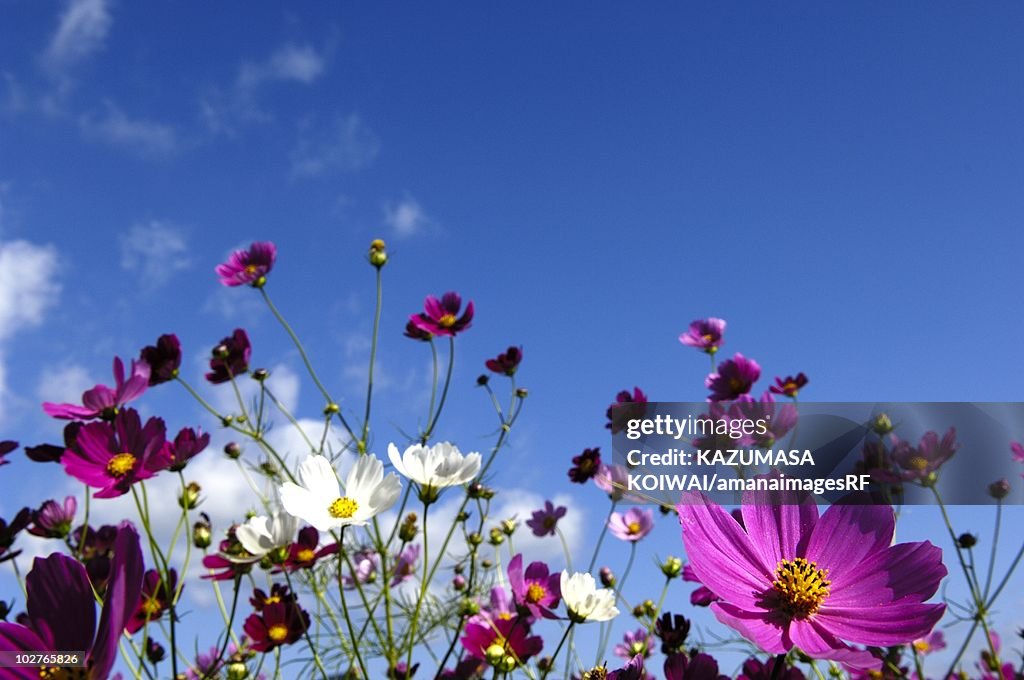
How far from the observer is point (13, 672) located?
0.33m

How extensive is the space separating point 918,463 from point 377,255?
1015 mm

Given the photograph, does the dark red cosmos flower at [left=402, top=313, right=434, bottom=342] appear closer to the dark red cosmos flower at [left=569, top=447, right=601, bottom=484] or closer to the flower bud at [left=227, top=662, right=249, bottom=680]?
the dark red cosmos flower at [left=569, top=447, right=601, bottom=484]

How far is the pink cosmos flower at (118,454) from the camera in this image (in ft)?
2.71

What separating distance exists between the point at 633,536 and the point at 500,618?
0.80 meters

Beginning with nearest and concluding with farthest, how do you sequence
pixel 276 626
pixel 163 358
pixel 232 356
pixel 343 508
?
pixel 343 508, pixel 276 626, pixel 163 358, pixel 232 356

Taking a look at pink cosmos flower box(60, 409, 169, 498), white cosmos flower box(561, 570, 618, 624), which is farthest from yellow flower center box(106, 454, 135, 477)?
white cosmos flower box(561, 570, 618, 624)

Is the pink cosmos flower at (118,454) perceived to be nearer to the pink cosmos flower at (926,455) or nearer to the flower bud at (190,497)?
the flower bud at (190,497)

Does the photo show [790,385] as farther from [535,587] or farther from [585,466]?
[535,587]

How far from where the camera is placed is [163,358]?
1209mm

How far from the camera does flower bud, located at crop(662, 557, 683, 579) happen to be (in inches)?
41.1

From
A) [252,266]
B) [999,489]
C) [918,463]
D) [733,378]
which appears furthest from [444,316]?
[999,489]

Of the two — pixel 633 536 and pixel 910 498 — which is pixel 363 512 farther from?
pixel 633 536

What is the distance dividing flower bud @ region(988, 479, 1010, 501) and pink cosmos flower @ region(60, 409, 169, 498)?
1.49m

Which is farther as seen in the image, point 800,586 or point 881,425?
point 881,425
